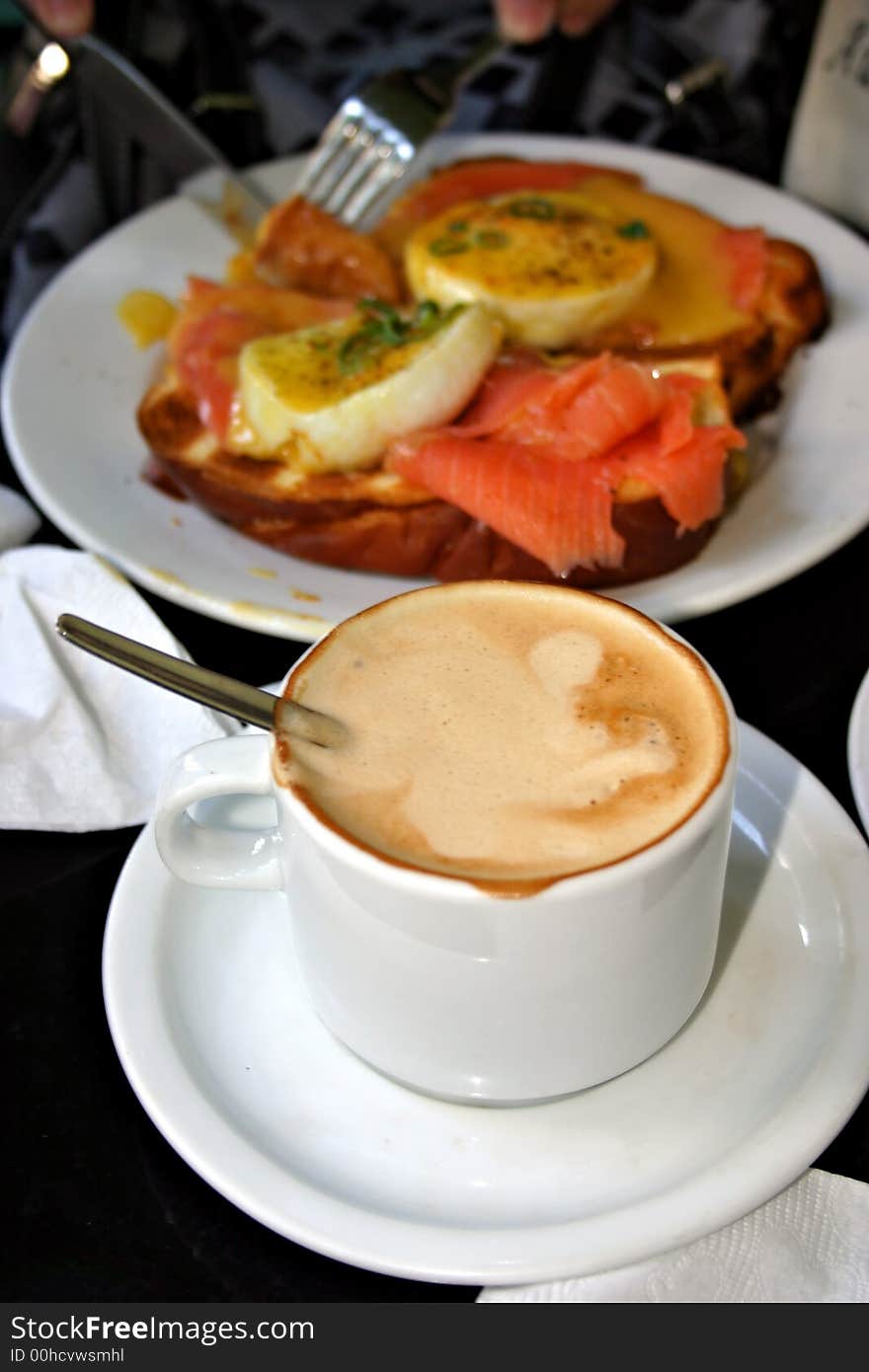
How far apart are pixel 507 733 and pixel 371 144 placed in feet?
5.68

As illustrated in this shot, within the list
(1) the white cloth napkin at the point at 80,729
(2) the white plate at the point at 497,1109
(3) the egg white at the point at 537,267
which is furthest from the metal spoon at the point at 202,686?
(3) the egg white at the point at 537,267

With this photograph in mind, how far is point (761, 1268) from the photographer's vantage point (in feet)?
2.96

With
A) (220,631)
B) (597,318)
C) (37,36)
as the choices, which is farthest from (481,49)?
(220,631)

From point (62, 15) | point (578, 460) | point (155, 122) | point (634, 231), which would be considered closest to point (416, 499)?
point (578, 460)

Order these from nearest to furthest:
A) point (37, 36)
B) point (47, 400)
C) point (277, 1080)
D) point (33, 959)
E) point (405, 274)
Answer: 1. point (277, 1080)
2. point (33, 959)
3. point (47, 400)
4. point (405, 274)
5. point (37, 36)

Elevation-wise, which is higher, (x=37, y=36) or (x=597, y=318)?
(x=37, y=36)

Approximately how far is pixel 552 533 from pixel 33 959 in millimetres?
830

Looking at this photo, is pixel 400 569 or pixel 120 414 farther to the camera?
pixel 120 414

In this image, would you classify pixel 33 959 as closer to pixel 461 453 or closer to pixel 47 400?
pixel 461 453

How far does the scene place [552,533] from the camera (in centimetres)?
169

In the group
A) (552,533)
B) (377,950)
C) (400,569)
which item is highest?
(377,950)

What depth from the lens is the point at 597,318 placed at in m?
2.09

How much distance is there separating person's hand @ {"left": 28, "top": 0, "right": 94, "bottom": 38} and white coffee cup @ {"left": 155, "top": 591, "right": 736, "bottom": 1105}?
6.34ft

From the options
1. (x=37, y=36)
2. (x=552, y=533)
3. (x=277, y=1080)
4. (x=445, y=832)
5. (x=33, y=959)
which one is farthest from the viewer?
(x=37, y=36)
